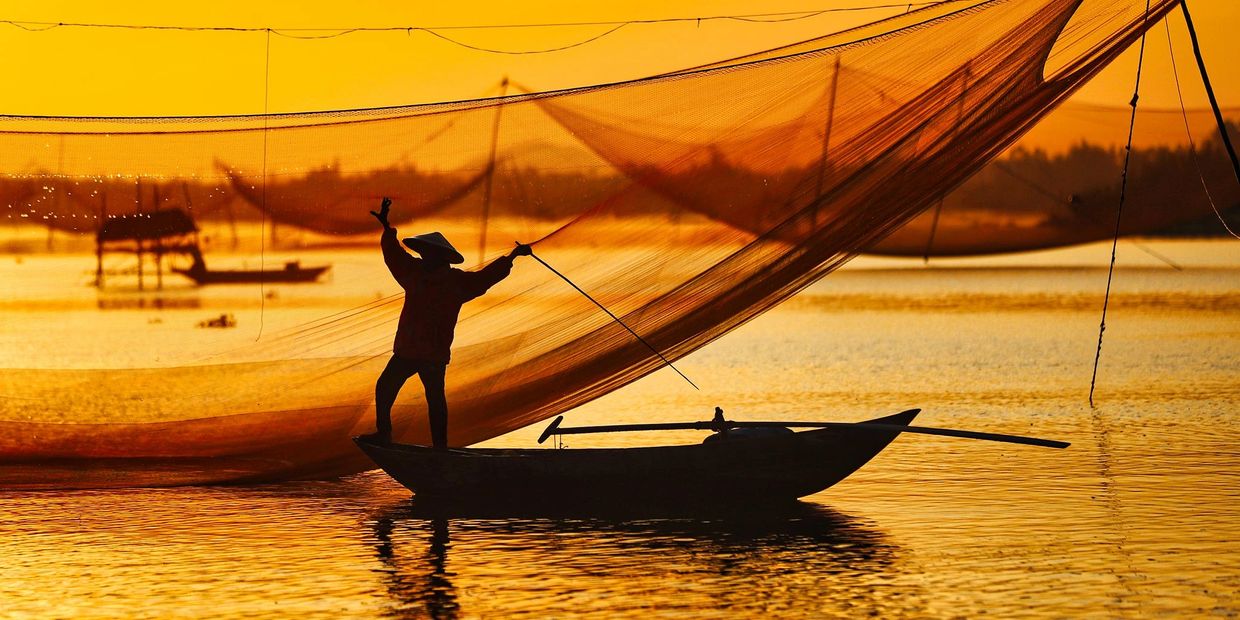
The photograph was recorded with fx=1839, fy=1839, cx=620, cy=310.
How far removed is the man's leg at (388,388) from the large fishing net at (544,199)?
1.73 feet

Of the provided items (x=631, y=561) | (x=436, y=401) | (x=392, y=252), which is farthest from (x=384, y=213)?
(x=631, y=561)

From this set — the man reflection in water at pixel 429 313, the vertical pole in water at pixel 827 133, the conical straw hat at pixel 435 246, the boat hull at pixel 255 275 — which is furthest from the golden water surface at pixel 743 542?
the vertical pole in water at pixel 827 133

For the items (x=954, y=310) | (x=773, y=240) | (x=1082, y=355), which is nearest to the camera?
(x=773, y=240)

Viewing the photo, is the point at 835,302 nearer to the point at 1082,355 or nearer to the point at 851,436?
the point at 1082,355

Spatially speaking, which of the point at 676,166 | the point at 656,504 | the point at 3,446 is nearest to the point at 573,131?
the point at 676,166

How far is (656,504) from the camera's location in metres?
12.1

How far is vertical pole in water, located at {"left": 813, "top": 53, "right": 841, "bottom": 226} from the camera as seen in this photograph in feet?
37.9

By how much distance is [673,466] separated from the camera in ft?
38.5

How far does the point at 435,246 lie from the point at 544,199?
96 centimetres

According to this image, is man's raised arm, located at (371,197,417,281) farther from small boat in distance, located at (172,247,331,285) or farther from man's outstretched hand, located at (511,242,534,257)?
small boat in distance, located at (172,247,331,285)

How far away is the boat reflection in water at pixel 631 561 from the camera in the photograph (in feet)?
29.8

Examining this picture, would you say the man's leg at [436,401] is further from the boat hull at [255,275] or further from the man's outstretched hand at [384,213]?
the boat hull at [255,275]

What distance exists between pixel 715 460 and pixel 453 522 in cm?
171

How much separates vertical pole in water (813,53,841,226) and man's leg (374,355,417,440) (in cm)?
282
